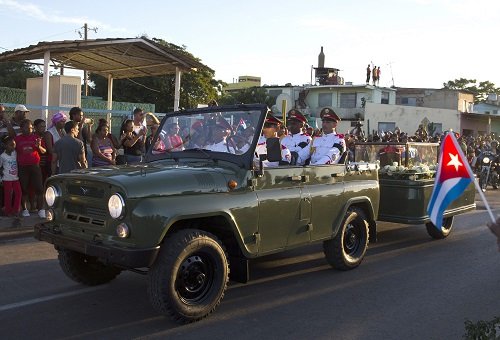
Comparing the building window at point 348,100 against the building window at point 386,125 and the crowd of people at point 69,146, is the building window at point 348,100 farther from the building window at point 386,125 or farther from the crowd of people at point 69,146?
the crowd of people at point 69,146

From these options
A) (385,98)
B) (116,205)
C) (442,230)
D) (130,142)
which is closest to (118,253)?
(116,205)

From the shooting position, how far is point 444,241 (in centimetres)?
858

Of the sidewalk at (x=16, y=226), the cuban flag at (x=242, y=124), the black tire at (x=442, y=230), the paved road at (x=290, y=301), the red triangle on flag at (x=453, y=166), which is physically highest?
the cuban flag at (x=242, y=124)

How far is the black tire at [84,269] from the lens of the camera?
17.5 ft

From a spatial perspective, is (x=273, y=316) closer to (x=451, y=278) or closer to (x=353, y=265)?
(x=353, y=265)

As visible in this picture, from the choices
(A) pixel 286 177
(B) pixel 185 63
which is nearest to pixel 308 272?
(A) pixel 286 177

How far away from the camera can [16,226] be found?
8773 mm

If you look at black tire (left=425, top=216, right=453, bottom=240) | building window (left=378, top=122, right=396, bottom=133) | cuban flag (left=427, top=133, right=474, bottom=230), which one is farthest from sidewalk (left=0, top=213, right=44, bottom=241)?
building window (left=378, top=122, right=396, bottom=133)

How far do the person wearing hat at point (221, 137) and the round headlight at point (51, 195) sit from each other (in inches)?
61.6

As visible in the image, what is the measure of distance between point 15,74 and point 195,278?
43208mm

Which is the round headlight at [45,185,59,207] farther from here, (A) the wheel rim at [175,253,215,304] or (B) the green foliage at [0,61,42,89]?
(B) the green foliage at [0,61,42,89]

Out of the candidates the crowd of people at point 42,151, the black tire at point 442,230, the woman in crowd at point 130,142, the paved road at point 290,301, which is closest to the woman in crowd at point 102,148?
the crowd of people at point 42,151

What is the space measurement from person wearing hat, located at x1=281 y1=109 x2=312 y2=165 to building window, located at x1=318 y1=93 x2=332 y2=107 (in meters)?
40.2

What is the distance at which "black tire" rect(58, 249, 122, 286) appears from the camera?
17.5 feet
